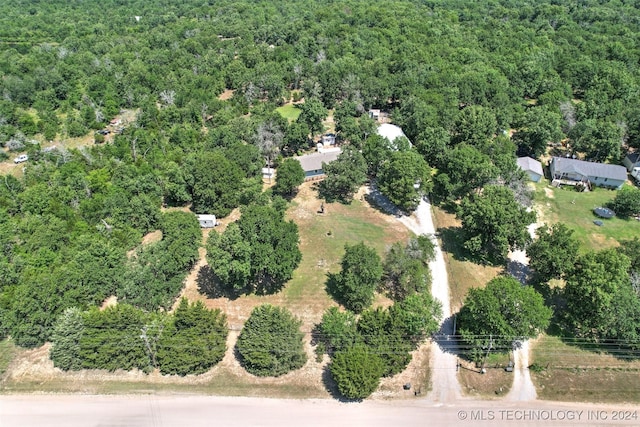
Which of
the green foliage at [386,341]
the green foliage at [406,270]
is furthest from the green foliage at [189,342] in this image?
the green foliage at [406,270]

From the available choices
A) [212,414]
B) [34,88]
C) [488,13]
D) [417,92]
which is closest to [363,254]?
[212,414]

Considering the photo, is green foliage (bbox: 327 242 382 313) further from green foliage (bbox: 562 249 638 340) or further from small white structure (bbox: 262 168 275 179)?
small white structure (bbox: 262 168 275 179)

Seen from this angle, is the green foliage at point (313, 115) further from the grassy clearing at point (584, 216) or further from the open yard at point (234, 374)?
the grassy clearing at point (584, 216)

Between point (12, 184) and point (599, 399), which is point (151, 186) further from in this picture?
point (599, 399)

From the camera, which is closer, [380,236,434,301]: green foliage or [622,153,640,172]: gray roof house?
[380,236,434,301]: green foliage

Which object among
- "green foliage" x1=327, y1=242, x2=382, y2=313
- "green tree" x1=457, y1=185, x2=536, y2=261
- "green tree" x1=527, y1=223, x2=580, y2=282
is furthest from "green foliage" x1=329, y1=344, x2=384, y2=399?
"green tree" x1=527, y1=223, x2=580, y2=282

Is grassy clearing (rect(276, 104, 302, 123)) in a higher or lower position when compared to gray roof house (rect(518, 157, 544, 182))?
lower

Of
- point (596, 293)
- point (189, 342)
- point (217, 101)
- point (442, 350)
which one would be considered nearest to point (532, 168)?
point (596, 293)
